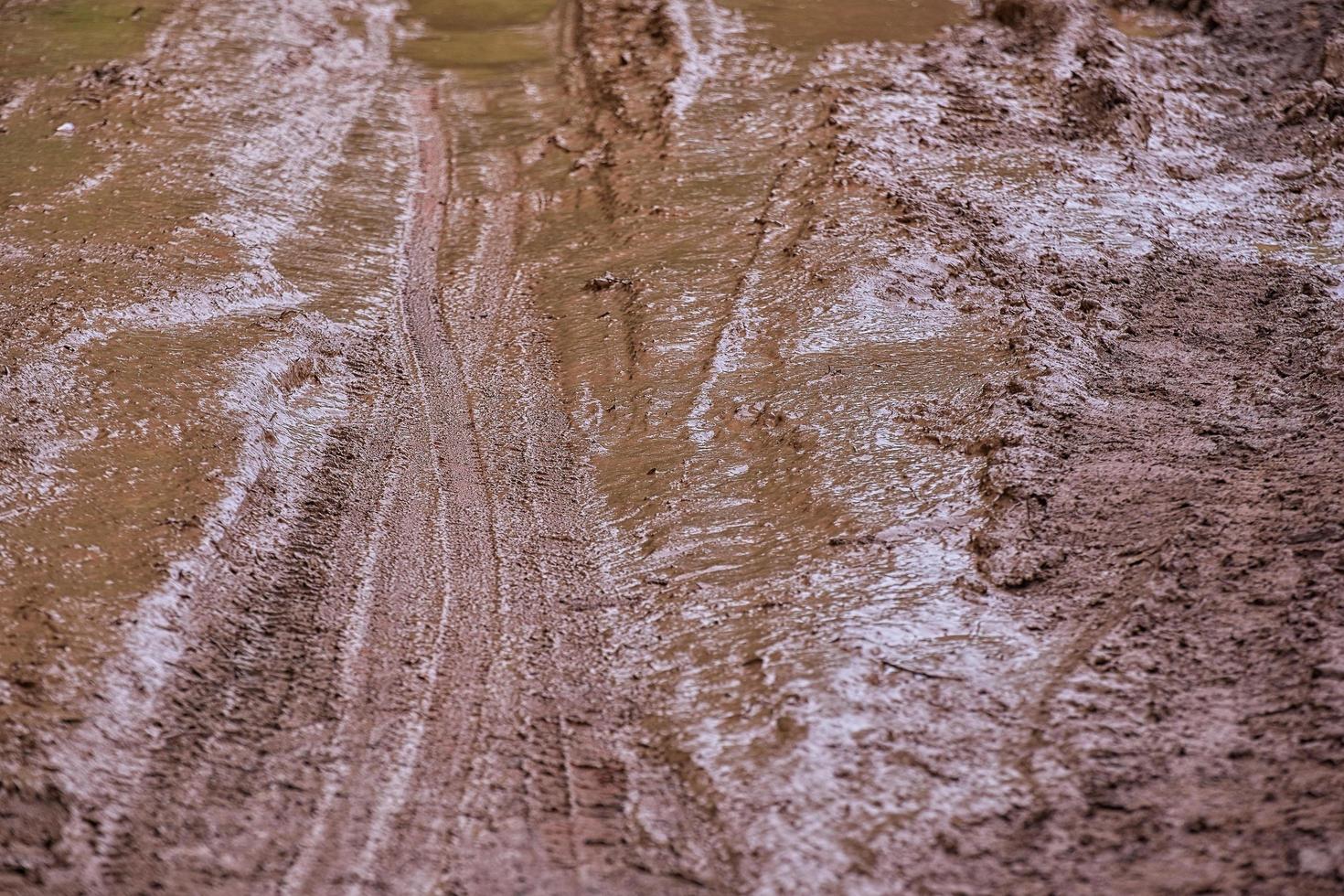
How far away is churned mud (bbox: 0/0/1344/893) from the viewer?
2314 millimetres

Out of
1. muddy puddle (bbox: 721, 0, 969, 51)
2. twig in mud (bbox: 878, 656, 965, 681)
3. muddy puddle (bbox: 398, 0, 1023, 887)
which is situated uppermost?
muddy puddle (bbox: 721, 0, 969, 51)

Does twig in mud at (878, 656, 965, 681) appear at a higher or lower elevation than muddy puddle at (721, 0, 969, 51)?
lower

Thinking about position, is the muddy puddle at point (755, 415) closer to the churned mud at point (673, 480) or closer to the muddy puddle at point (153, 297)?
the churned mud at point (673, 480)

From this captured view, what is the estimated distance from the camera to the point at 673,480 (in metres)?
3.42

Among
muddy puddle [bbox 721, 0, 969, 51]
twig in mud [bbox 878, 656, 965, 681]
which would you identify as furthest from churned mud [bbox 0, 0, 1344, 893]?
muddy puddle [bbox 721, 0, 969, 51]

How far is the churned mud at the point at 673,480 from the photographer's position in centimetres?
231

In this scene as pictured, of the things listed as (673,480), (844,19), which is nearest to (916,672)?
(673,480)

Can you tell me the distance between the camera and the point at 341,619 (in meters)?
2.91

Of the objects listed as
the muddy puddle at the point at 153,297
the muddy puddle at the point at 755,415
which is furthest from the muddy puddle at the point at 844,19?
the muddy puddle at the point at 153,297

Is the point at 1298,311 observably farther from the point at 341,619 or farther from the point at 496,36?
the point at 496,36

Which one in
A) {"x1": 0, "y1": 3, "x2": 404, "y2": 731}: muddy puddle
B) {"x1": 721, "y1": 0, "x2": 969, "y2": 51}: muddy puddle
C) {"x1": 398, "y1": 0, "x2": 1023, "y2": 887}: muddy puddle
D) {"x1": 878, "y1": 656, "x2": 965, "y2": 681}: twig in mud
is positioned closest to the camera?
{"x1": 398, "y1": 0, "x2": 1023, "y2": 887}: muddy puddle

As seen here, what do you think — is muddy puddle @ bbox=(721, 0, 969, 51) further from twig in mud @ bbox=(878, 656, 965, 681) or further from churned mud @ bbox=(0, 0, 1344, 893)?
twig in mud @ bbox=(878, 656, 965, 681)

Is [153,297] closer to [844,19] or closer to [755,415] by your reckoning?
[755,415]

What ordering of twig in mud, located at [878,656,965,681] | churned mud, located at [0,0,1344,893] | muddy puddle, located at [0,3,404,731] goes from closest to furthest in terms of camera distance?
churned mud, located at [0,0,1344,893]
twig in mud, located at [878,656,965,681]
muddy puddle, located at [0,3,404,731]
